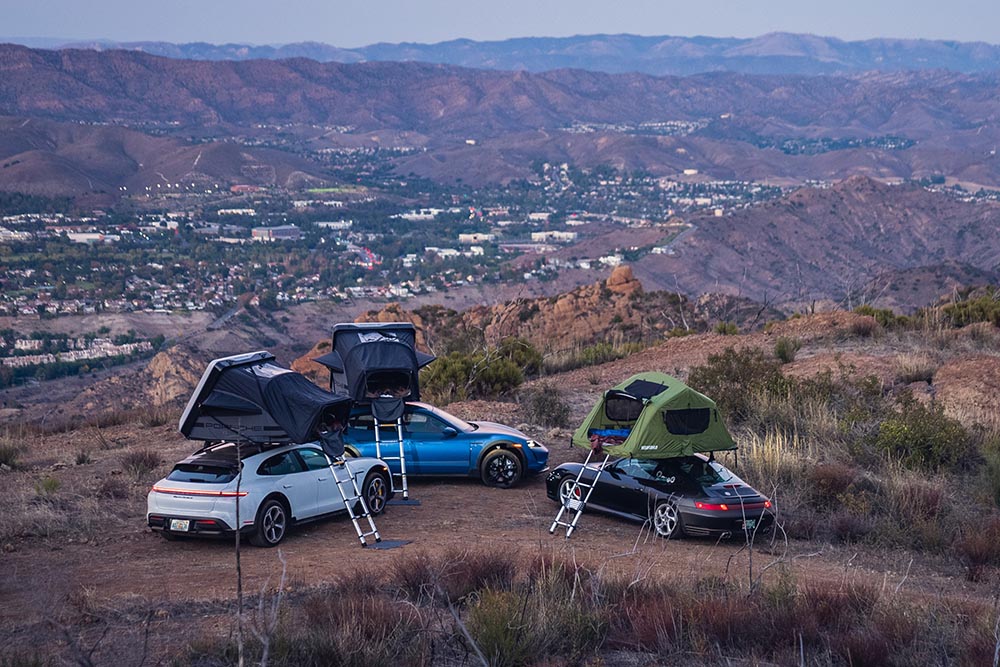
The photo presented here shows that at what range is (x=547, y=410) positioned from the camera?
21.4 metres

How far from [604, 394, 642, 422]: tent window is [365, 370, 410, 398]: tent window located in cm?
310

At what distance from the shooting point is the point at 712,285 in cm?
7838

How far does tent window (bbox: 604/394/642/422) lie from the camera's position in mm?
14516

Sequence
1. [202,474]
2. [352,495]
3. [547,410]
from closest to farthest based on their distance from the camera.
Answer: [202,474], [352,495], [547,410]

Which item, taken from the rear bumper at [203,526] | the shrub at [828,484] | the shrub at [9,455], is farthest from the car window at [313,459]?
the shrub at [9,455]

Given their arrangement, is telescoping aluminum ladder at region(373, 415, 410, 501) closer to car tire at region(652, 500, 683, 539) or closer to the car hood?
the car hood

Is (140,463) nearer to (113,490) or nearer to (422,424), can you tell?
(113,490)

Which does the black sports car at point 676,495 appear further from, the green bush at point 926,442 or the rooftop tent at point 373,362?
the green bush at point 926,442

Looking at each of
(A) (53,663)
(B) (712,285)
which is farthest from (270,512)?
(B) (712,285)

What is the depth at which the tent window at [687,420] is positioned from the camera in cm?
1377

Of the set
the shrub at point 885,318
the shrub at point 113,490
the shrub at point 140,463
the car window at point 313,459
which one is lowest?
the shrub at point 885,318

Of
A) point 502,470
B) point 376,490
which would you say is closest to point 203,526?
point 376,490

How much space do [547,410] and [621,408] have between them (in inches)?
267

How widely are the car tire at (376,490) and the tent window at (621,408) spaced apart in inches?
124
